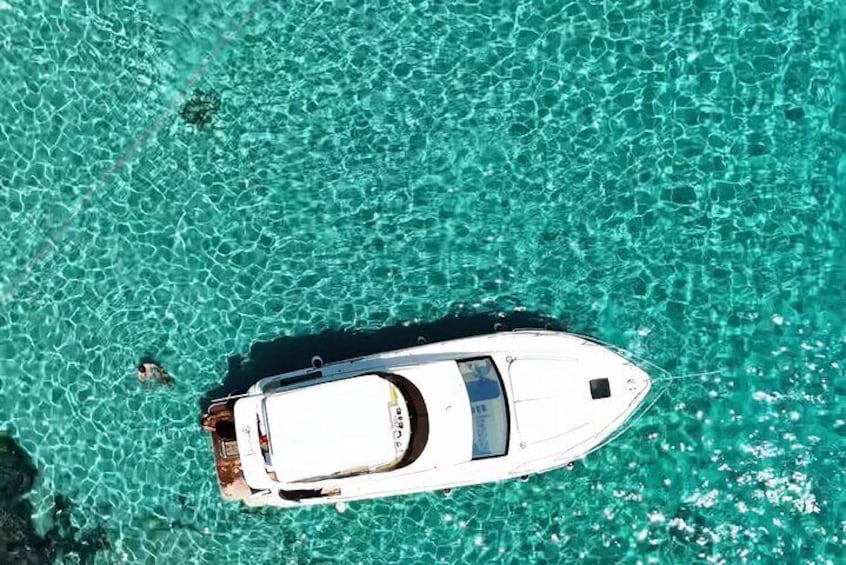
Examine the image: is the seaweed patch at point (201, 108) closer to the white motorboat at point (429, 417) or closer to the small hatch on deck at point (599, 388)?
the white motorboat at point (429, 417)

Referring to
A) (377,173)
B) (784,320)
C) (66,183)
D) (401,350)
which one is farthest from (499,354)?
(66,183)

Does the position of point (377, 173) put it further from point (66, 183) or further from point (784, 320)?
point (784, 320)

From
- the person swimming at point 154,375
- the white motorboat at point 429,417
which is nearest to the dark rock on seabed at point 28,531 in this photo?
the person swimming at point 154,375

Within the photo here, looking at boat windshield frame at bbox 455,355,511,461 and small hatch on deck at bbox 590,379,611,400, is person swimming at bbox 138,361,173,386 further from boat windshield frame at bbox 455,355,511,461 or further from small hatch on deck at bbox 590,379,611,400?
small hatch on deck at bbox 590,379,611,400

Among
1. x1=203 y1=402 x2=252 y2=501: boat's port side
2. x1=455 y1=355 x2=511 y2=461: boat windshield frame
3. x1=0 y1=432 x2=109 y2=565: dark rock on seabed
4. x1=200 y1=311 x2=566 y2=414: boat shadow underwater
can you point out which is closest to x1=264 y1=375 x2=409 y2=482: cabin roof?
x1=455 y1=355 x2=511 y2=461: boat windshield frame

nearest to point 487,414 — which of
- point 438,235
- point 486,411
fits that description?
point 486,411

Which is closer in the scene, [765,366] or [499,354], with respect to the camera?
[499,354]

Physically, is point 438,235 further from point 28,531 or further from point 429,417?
point 28,531
